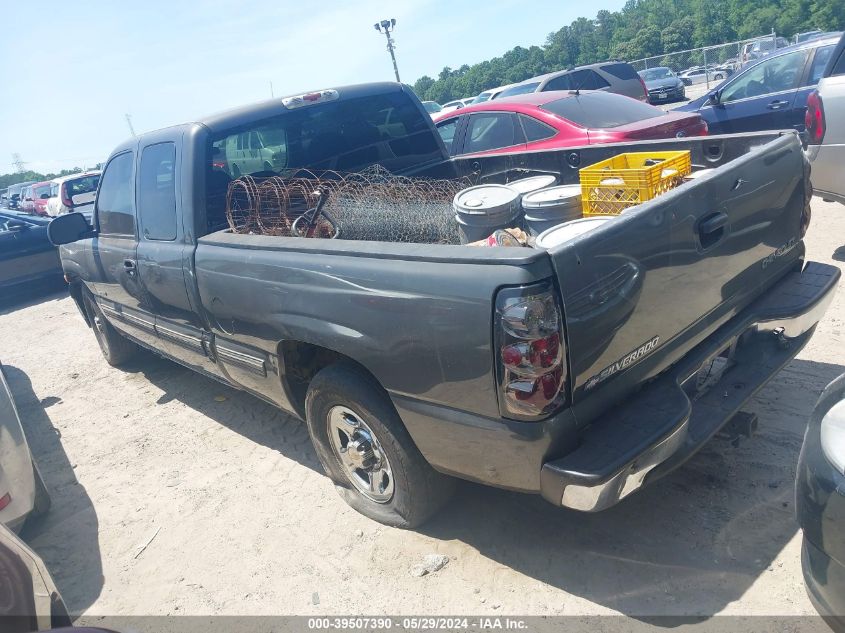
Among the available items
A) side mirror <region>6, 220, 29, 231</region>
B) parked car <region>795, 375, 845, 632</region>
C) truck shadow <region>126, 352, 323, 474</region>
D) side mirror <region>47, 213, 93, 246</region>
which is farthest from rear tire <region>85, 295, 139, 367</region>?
parked car <region>795, 375, 845, 632</region>

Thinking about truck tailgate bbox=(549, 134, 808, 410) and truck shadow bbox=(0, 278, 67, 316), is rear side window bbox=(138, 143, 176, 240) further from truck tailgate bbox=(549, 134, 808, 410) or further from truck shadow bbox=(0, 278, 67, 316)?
truck shadow bbox=(0, 278, 67, 316)

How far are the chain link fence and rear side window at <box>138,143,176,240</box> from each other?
1132 inches

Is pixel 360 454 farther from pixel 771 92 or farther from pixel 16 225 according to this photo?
pixel 16 225

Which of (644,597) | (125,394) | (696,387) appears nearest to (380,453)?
(644,597)

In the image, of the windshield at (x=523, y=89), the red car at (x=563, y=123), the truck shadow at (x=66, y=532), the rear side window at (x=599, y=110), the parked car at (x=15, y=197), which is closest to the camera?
the truck shadow at (x=66, y=532)

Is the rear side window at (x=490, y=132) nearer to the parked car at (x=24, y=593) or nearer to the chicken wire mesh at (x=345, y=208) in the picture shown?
the chicken wire mesh at (x=345, y=208)

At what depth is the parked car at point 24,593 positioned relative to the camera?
1.71 m

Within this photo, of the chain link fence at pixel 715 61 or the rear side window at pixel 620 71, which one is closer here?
the rear side window at pixel 620 71

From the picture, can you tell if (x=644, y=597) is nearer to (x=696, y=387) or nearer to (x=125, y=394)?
(x=696, y=387)

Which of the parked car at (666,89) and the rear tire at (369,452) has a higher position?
the parked car at (666,89)

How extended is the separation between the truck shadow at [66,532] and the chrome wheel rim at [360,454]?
1.40 metres

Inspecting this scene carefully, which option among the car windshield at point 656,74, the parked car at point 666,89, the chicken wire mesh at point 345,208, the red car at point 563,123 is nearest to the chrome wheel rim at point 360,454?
the chicken wire mesh at point 345,208

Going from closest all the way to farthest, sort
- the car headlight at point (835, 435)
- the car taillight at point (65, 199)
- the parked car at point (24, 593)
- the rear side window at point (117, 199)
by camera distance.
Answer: the parked car at point (24, 593) → the car headlight at point (835, 435) → the rear side window at point (117, 199) → the car taillight at point (65, 199)

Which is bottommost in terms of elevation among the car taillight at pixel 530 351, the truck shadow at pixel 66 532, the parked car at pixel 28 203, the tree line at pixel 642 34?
the truck shadow at pixel 66 532
